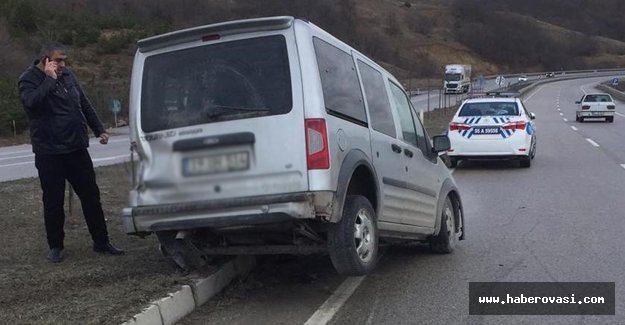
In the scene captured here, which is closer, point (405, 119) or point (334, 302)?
point (334, 302)

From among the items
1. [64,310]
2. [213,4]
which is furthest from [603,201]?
[213,4]

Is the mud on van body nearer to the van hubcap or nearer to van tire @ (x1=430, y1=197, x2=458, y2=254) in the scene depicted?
the van hubcap

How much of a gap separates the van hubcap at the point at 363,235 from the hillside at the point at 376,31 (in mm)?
29938

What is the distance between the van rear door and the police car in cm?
1066

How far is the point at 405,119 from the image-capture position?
6.81 metres

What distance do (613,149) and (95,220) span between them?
54.0 ft

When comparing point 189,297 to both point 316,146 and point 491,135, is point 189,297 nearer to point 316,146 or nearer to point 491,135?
point 316,146

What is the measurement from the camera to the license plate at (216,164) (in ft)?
16.5

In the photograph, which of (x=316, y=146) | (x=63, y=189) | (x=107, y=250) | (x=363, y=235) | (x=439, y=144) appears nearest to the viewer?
(x=316, y=146)

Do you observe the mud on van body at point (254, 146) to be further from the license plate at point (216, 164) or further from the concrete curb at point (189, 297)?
the concrete curb at point (189, 297)

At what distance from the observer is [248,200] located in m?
4.99

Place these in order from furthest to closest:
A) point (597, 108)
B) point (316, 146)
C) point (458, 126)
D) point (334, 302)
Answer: point (597, 108) < point (458, 126) < point (334, 302) < point (316, 146)

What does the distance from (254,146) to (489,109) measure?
1163 centimetres

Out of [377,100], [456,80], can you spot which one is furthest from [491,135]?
[456,80]
